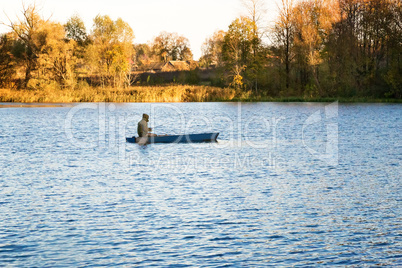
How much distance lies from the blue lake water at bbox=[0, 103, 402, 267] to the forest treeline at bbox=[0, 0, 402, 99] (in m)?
41.2

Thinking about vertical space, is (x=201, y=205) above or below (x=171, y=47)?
below

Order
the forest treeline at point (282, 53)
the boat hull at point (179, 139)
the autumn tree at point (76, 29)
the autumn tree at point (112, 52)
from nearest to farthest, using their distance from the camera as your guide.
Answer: the boat hull at point (179, 139)
the forest treeline at point (282, 53)
the autumn tree at point (112, 52)
the autumn tree at point (76, 29)

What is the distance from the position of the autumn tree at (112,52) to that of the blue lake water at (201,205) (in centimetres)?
5514

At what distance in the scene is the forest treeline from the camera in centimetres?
6706

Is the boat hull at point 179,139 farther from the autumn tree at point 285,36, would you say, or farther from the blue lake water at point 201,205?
the autumn tree at point 285,36

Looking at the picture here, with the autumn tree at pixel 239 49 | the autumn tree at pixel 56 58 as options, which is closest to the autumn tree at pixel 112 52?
the autumn tree at pixel 56 58

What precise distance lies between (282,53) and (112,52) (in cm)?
2674

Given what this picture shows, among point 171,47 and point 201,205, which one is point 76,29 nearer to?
point 171,47

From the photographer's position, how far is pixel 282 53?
2980 inches

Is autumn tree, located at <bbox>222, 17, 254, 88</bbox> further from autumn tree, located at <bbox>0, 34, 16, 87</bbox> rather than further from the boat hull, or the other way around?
the boat hull

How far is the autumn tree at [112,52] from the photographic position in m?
82.2

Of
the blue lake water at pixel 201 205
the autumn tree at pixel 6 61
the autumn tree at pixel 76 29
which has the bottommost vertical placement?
the blue lake water at pixel 201 205

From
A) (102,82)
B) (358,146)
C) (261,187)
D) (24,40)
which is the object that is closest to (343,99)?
(102,82)

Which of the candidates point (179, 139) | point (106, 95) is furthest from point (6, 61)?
point (179, 139)
